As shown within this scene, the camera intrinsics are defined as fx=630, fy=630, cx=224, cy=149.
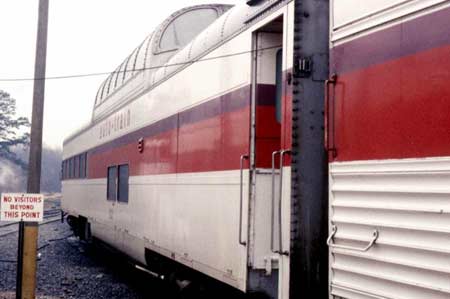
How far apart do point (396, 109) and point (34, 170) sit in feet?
22.2

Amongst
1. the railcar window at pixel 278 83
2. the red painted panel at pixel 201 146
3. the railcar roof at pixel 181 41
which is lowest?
the red painted panel at pixel 201 146

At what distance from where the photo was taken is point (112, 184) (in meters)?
11.5

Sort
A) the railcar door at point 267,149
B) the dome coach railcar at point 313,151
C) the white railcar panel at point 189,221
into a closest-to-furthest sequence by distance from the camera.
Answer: the dome coach railcar at point 313,151, the railcar door at point 267,149, the white railcar panel at point 189,221

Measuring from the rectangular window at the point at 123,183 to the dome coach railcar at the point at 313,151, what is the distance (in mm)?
2349

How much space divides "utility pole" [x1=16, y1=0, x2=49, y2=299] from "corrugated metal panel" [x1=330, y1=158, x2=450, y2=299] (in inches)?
230

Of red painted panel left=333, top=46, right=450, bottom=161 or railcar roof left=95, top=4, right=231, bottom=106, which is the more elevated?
railcar roof left=95, top=4, right=231, bottom=106

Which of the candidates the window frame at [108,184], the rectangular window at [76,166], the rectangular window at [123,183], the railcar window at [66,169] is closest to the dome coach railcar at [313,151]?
the rectangular window at [123,183]

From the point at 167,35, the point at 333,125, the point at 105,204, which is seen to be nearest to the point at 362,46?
the point at 333,125

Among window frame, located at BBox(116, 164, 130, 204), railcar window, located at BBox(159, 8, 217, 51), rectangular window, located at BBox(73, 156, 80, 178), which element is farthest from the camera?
rectangular window, located at BBox(73, 156, 80, 178)

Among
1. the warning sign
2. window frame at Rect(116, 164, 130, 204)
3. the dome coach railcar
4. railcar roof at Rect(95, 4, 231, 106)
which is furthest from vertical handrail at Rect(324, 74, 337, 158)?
window frame at Rect(116, 164, 130, 204)

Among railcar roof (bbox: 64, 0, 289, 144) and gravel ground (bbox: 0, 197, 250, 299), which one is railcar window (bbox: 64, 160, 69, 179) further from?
railcar roof (bbox: 64, 0, 289, 144)

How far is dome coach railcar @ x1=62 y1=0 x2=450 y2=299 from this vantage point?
333 centimetres

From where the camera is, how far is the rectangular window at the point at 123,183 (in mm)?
10039

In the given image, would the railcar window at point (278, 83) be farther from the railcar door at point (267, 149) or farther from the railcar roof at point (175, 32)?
the railcar roof at point (175, 32)
